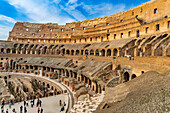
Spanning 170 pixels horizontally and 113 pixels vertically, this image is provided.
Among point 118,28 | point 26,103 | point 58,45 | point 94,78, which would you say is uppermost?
point 118,28

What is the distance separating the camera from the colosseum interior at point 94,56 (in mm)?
13320

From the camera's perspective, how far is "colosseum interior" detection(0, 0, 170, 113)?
13.3 meters

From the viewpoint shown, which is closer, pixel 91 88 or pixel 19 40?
pixel 91 88

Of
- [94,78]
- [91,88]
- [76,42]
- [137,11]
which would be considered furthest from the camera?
[76,42]

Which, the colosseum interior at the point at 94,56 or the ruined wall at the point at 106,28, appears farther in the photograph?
the ruined wall at the point at 106,28

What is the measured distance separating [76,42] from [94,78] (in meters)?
25.0

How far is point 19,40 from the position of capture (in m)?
47.5

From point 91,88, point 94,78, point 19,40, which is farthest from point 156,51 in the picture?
point 19,40

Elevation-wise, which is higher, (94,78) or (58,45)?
(58,45)

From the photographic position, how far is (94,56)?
27688mm

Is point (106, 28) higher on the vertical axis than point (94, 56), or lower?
higher

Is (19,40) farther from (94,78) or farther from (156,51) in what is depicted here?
(156,51)

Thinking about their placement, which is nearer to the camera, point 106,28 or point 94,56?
point 94,56

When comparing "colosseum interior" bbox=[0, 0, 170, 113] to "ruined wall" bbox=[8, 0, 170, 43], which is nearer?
"colosseum interior" bbox=[0, 0, 170, 113]
